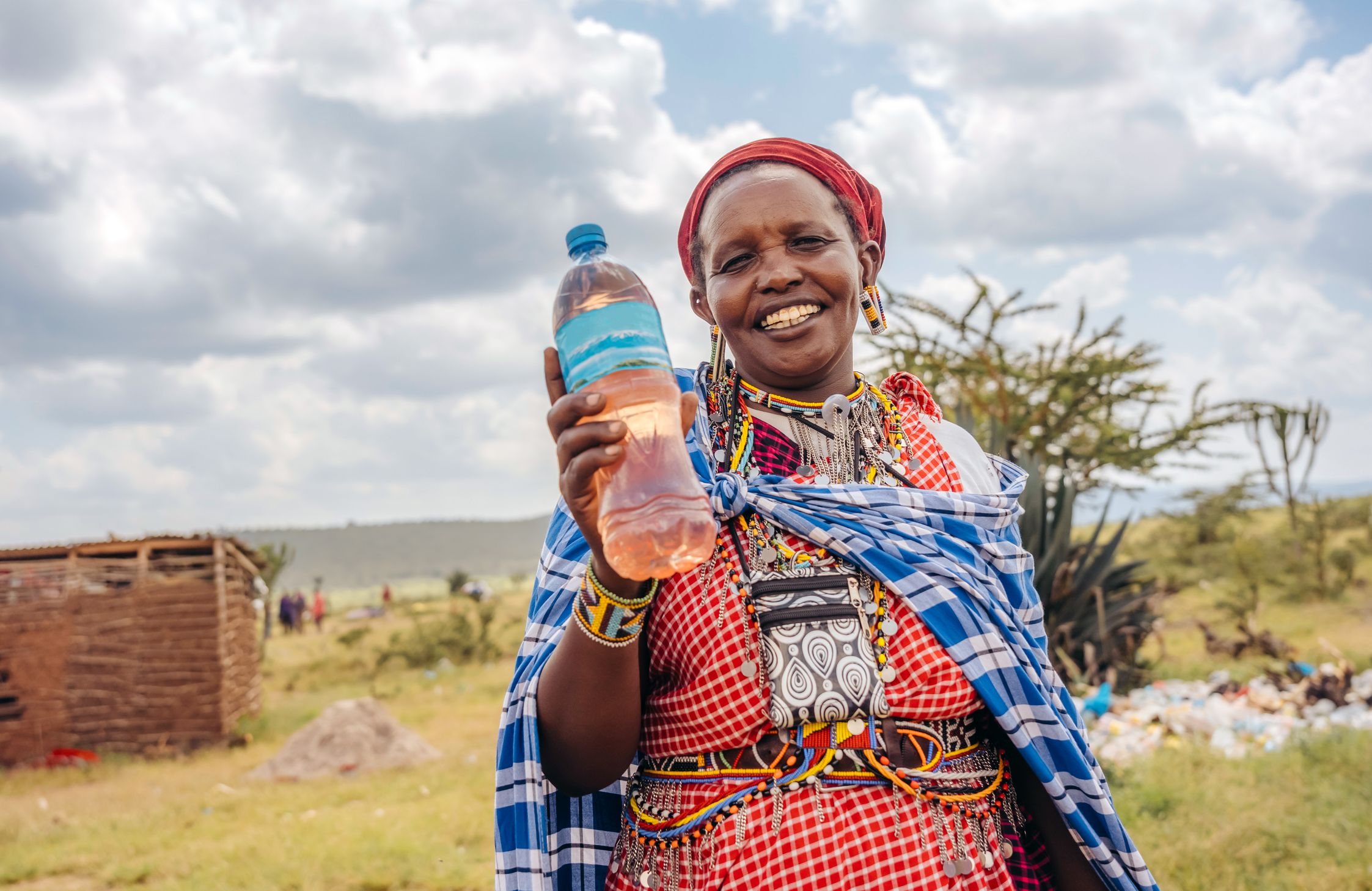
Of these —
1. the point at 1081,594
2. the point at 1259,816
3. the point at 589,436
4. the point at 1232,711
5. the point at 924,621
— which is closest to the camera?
the point at 589,436

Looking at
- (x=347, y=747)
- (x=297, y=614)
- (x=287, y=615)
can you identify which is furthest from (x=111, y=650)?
(x=297, y=614)

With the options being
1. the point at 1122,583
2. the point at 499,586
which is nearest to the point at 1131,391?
the point at 1122,583

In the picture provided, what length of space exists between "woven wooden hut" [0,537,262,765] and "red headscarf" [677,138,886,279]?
509 inches

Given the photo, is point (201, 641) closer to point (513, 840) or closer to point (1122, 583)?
point (1122, 583)

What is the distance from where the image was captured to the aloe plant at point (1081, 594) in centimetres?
864

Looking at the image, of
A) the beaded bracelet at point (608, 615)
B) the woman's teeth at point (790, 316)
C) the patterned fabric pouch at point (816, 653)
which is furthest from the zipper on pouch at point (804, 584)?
the woman's teeth at point (790, 316)

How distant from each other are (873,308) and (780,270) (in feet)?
1.28

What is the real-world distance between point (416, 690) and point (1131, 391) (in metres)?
12.8

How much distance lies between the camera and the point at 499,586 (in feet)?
201

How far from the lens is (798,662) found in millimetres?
1720

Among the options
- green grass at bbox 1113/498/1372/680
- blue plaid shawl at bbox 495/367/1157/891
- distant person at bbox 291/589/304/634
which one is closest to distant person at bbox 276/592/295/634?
distant person at bbox 291/589/304/634

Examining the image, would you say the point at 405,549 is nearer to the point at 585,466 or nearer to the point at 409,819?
the point at 409,819

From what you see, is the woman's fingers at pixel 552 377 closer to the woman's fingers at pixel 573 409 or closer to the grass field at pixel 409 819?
the woman's fingers at pixel 573 409

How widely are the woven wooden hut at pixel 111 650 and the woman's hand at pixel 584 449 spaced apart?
13339mm
